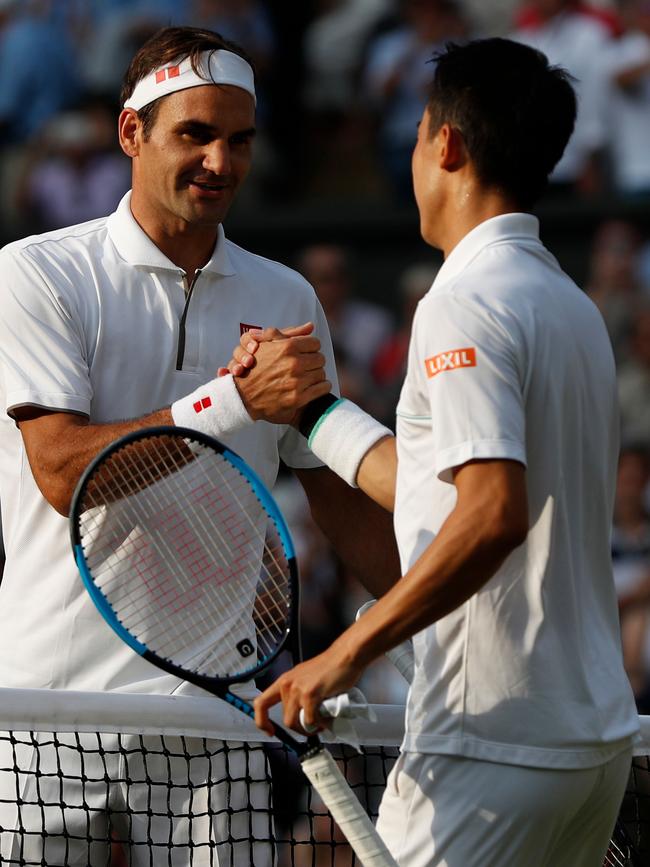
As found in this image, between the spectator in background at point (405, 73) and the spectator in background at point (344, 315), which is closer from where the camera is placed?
the spectator in background at point (344, 315)

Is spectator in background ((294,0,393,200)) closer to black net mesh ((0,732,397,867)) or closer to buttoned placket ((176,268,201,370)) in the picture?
buttoned placket ((176,268,201,370))

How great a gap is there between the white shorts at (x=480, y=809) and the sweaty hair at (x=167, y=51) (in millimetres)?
1691

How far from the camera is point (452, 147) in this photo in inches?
104

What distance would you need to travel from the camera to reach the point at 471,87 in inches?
105

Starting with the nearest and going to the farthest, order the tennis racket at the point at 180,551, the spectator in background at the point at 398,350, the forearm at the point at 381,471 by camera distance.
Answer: the forearm at the point at 381,471 → the tennis racket at the point at 180,551 → the spectator in background at the point at 398,350

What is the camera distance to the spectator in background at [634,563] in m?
6.96

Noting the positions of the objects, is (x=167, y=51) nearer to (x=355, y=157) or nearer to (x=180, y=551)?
(x=180, y=551)

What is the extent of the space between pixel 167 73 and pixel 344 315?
16.7 feet

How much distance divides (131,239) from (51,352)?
1.25ft

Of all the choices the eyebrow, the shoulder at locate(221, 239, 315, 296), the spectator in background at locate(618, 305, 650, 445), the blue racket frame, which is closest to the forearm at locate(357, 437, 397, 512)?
the blue racket frame

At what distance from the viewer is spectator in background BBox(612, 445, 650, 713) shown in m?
6.96

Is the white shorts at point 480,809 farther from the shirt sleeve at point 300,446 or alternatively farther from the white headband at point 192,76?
the white headband at point 192,76

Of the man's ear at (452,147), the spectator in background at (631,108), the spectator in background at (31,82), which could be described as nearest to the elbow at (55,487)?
the man's ear at (452,147)

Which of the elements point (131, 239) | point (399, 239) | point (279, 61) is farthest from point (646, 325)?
point (131, 239)
